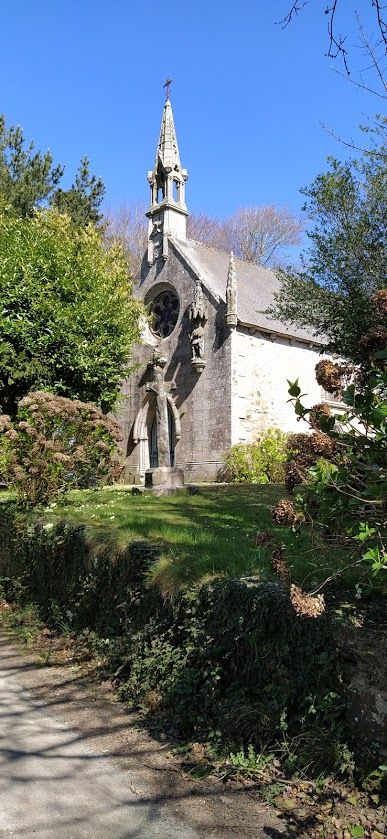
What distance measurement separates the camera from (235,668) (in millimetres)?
4168

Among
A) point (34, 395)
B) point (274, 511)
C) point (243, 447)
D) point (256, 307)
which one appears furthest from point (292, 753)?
point (256, 307)

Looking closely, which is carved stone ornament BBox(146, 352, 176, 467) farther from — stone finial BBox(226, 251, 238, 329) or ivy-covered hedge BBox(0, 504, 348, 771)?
ivy-covered hedge BBox(0, 504, 348, 771)

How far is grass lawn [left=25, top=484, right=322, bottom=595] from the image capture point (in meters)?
5.11

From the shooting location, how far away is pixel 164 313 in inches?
889

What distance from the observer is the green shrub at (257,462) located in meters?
17.5

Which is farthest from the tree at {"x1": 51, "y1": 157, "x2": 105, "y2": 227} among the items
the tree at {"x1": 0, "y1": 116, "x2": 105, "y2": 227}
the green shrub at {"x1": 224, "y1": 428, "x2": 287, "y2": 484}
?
the green shrub at {"x1": 224, "y1": 428, "x2": 287, "y2": 484}

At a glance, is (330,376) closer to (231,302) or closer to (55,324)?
(55,324)

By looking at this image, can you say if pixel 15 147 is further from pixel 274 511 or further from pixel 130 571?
pixel 274 511

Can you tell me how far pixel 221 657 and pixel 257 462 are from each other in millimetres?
13739

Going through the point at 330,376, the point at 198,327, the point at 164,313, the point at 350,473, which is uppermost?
the point at 164,313

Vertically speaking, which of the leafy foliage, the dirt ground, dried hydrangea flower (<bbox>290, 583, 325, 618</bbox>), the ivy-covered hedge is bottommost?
the dirt ground

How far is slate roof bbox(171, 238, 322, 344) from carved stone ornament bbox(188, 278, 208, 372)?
1.68 ft

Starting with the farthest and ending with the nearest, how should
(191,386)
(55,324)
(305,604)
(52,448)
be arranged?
(191,386) < (55,324) < (52,448) < (305,604)

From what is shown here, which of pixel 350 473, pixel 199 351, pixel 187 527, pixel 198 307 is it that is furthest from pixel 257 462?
pixel 350 473
